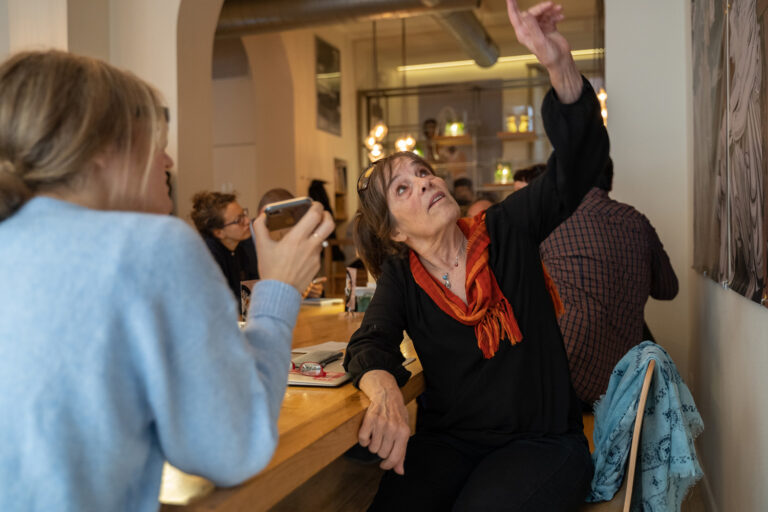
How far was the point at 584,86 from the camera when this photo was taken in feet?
4.90

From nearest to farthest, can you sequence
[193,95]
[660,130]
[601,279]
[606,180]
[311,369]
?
[311,369] < [601,279] < [606,180] < [660,130] < [193,95]

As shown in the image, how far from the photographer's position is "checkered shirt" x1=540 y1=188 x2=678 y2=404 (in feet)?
8.38

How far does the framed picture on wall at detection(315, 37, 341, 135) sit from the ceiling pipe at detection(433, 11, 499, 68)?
1.93 metres

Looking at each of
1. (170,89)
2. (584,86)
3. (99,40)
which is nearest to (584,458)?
(584,86)

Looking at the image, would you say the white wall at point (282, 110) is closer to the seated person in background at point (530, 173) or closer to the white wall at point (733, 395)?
the seated person in background at point (530, 173)

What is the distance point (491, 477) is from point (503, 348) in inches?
12.2

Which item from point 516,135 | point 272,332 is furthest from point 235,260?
point 516,135

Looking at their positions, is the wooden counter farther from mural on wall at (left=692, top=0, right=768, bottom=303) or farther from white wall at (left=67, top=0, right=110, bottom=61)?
white wall at (left=67, top=0, right=110, bottom=61)

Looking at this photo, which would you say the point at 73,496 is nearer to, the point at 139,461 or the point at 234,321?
the point at 139,461

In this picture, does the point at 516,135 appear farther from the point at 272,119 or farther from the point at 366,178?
the point at 366,178

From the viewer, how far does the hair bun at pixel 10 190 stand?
87cm

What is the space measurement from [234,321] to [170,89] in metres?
3.71

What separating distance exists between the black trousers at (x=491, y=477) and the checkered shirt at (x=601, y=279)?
872 millimetres

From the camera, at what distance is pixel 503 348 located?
1.70 m
